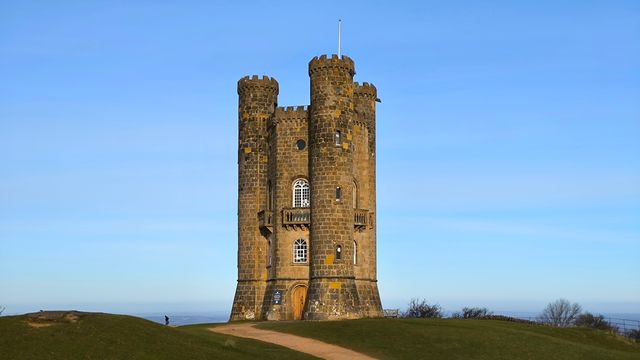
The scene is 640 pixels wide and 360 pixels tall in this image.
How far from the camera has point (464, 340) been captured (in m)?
38.9

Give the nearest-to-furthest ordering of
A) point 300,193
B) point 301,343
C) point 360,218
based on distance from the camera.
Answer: point 301,343
point 300,193
point 360,218

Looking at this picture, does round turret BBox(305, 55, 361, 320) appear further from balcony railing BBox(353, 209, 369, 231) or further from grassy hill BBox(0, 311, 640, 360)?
grassy hill BBox(0, 311, 640, 360)

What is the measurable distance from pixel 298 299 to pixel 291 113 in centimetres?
1332

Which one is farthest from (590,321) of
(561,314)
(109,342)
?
(109,342)

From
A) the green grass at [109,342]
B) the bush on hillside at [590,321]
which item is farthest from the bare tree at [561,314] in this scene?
the green grass at [109,342]

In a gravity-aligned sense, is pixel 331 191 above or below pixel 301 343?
above

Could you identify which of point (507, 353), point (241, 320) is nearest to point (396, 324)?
point (507, 353)

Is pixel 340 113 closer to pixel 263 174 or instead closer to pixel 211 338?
pixel 263 174

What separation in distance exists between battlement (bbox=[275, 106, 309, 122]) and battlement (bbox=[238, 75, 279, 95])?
307 cm

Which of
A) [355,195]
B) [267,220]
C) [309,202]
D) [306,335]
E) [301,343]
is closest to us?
[301,343]

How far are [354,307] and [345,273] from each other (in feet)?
7.69

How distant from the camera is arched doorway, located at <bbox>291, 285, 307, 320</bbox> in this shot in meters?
55.1

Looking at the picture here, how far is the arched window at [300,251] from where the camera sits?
5550 cm

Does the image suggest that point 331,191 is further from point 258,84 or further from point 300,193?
Answer: point 258,84
